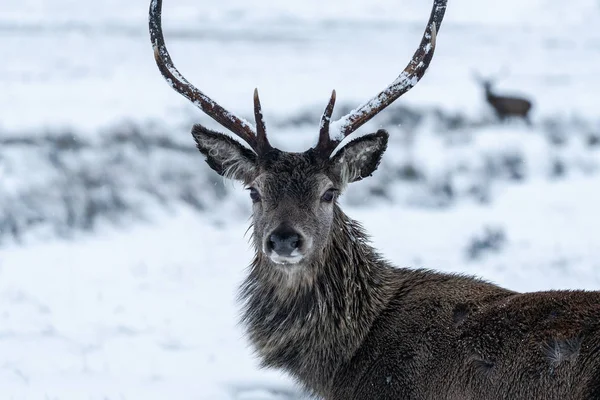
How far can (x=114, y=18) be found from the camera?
29.5 m

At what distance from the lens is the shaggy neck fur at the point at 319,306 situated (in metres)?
5.50

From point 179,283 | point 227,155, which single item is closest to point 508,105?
point 179,283

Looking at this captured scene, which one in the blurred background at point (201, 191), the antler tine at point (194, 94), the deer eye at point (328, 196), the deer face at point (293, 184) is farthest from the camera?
the blurred background at point (201, 191)

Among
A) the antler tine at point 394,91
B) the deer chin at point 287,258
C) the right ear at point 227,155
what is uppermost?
the antler tine at point 394,91

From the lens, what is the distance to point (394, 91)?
593cm

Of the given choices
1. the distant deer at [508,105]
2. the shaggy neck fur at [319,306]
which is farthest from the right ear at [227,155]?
the distant deer at [508,105]

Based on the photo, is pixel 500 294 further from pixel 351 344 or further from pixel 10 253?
pixel 10 253

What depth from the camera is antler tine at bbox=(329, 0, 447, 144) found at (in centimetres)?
585

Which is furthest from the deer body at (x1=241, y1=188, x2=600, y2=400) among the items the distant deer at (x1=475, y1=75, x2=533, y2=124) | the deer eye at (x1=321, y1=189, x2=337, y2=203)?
the distant deer at (x1=475, y1=75, x2=533, y2=124)

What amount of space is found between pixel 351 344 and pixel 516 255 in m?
6.62

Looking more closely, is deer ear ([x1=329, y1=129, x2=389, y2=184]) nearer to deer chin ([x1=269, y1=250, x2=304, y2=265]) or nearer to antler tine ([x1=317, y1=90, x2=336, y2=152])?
antler tine ([x1=317, y1=90, x2=336, y2=152])

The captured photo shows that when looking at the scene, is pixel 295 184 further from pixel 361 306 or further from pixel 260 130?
pixel 361 306

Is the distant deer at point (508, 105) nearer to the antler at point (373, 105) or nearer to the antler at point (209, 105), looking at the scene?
the antler at point (373, 105)

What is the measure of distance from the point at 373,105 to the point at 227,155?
1050mm
